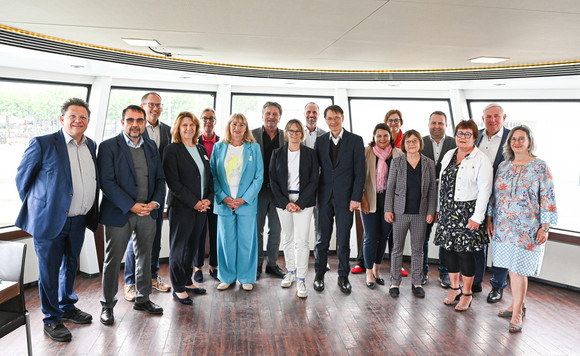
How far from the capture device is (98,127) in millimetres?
6027

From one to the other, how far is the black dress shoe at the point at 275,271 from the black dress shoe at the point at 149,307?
160 centimetres

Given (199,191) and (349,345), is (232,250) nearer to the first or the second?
(199,191)

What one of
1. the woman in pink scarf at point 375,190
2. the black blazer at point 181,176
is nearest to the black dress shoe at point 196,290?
the black blazer at point 181,176

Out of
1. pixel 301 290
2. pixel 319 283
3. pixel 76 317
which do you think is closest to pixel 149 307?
pixel 76 317

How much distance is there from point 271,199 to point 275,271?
2.98ft

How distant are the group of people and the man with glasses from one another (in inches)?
0.6

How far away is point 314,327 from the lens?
12.4 ft

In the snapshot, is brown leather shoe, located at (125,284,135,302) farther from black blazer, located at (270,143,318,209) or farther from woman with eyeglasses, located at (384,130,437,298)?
woman with eyeglasses, located at (384,130,437,298)

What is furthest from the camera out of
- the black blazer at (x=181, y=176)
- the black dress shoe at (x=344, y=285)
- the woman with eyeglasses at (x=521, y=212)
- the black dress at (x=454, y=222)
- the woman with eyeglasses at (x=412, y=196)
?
the black dress shoe at (x=344, y=285)

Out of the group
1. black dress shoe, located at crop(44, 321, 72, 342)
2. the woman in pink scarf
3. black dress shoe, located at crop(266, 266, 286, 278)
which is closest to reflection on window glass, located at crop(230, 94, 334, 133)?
the woman in pink scarf

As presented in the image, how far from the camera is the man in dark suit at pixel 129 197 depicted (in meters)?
3.68

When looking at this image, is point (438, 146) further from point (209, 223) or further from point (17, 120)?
point (17, 120)

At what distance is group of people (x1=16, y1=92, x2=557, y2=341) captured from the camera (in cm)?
352

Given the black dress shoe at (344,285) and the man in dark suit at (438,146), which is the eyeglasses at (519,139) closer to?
the man in dark suit at (438,146)
